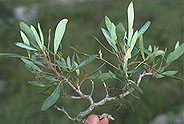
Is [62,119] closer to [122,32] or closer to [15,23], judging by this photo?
[15,23]

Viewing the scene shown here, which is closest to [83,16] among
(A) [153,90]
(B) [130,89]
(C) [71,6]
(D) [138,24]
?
(C) [71,6]

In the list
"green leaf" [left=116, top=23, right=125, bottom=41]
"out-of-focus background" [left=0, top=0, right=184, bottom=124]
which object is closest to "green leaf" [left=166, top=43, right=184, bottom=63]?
"green leaf" [left=116, top=23, right=125, bottom=41]

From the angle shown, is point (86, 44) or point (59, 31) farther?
point (86, 44)

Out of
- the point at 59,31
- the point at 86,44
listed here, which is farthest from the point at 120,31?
the point at 86,44

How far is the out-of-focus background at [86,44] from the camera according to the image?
1.34 meters

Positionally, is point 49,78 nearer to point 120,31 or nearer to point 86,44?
point 120,31

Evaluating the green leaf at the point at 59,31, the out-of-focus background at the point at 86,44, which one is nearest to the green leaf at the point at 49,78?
the green leaf at the point at 59,31

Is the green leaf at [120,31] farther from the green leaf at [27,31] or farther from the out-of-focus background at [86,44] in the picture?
the out-of-focus background at [86,44]

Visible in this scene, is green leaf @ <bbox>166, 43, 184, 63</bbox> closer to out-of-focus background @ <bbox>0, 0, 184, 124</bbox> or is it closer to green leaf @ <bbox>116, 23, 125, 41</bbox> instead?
green leaf @ <bbox>116, 23, 125, 41</bbox>

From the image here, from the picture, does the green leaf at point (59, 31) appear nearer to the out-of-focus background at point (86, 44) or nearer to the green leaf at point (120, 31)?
the green leaf at point (120, 31)

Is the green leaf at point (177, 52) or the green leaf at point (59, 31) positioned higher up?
the green leaf at point (59, 31)

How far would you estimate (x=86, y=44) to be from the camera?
5.49 ft

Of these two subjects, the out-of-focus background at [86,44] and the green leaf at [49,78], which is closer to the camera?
the green leaf at [49,78]

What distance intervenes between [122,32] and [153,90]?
120 cm
